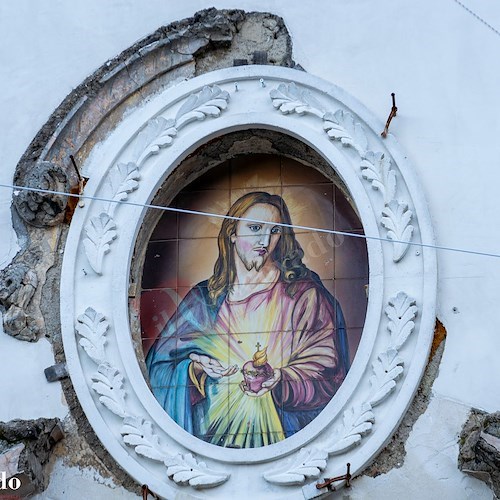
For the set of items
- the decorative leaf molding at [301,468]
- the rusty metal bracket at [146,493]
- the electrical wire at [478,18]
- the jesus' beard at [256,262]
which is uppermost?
the electrical wire at [478,18]

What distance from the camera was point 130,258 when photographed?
933 cm

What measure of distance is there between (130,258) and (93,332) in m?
0.53

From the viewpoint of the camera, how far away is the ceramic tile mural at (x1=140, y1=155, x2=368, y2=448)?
9.18m

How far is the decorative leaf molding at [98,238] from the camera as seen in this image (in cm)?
926

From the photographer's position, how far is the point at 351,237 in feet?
31.1

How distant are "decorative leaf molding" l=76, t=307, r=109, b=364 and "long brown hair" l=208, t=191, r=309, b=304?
793 millimetres

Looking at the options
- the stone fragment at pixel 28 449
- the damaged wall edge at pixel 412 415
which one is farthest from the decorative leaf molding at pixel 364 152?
the stone fragment at pixel 28 449

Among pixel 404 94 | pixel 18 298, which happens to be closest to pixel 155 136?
pixel 18 298

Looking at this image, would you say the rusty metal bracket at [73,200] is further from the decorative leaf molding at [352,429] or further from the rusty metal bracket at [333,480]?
the rusty metal bracket at [333,480]

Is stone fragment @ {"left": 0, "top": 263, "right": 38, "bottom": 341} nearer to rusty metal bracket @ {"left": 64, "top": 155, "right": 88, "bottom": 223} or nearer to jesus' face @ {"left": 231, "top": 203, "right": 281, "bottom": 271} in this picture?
rusty metal bracket @ {"left": 64, "top": 155, "right": 88, "bottom": 223}

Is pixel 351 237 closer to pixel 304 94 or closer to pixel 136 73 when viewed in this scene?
pixel 304 94

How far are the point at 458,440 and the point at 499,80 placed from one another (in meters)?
2.21

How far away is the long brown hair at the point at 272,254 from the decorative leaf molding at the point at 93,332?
79 cm

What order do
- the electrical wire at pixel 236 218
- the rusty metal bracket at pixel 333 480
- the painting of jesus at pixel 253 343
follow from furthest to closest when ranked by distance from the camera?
the painting of jesus at pixel 253 343 < the electrical wire at pixel 236 218 < the rusty metal bracket at pixel 333 480
